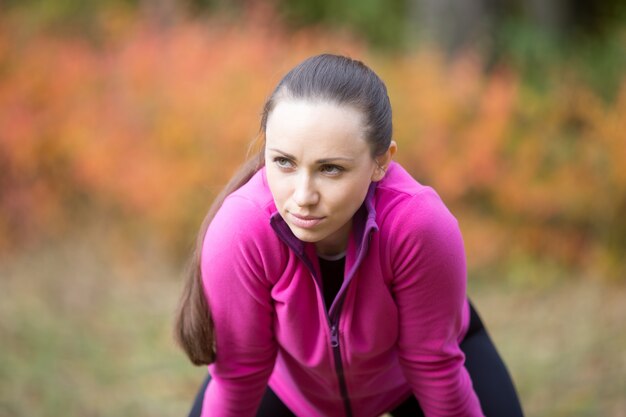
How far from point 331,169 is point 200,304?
667mm

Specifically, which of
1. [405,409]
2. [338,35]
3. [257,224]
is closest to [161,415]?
[405,409]

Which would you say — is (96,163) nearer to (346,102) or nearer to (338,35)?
(338,35)

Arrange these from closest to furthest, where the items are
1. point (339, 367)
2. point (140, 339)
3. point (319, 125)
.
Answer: point (319, 125)
point (339, 367)
point (140, 339)

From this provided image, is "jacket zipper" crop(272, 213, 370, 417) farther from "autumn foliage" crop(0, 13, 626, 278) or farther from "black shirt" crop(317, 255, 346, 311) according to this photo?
"autumn foliage" crop(0, 13, 626, 278)

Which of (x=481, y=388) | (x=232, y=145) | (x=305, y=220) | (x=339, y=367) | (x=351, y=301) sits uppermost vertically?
(x=305, y=220)

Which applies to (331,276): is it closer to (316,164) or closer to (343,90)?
(316,164)

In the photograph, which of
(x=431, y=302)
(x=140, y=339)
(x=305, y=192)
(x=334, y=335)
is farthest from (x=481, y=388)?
(x=140, y=339)

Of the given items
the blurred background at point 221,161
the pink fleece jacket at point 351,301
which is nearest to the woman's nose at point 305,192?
the pink fleece jacket at point 351,301

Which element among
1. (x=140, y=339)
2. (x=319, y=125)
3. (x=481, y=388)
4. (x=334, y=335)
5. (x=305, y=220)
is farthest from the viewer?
(x=140, y=339)

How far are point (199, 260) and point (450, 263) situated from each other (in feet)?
2.54

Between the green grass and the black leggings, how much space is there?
1797 mm

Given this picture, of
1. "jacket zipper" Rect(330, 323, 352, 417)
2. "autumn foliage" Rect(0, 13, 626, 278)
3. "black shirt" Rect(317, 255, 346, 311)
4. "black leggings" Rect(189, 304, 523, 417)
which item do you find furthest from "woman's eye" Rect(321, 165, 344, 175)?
"autumn foliage" Rect(0, 13, 626, 278)

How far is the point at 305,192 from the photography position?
207 cm

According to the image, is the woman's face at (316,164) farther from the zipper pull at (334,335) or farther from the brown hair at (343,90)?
the zipper pull at (334,335)
